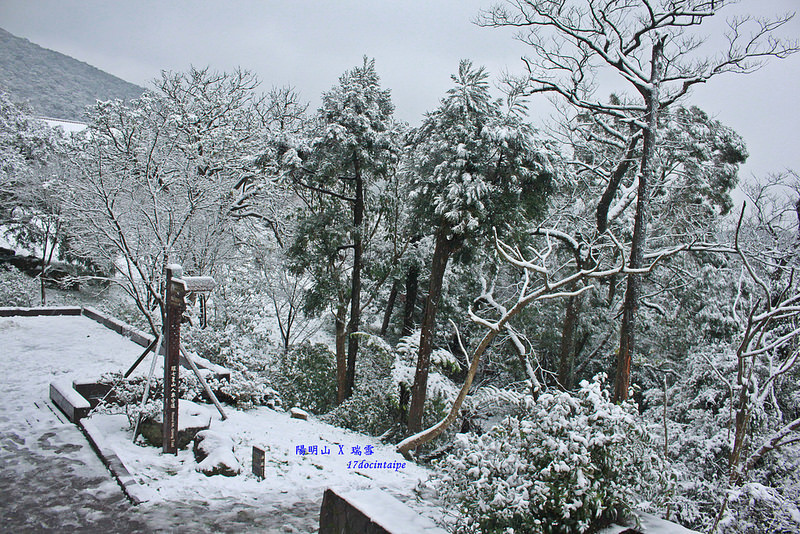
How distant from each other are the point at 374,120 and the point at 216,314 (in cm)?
799

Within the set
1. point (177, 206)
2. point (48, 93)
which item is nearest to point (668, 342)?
point (177, 206)

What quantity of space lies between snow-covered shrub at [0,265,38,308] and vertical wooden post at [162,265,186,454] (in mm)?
14993

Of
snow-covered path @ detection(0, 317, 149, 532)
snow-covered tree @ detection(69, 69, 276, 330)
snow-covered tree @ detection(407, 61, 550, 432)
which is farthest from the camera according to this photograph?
snow-covered tree @ detection(69, 69, 276, 330)

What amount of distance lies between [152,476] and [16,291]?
54.2ft

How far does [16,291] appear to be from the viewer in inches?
722

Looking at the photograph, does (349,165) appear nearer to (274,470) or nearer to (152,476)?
(274,470)

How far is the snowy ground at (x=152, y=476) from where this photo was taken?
515 centimetres

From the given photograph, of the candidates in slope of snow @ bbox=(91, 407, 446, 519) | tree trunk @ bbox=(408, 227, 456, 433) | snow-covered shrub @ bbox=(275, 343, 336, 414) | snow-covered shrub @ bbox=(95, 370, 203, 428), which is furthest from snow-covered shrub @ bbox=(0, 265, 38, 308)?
tree trunk @ bbox=(408, 227, 456, 433)

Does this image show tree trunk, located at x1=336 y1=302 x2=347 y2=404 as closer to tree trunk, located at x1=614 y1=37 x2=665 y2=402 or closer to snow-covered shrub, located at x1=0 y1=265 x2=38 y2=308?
tree trunk, located at x1=614 y1=37 x2=665 y2=402

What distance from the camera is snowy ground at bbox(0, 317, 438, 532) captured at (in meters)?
5.15

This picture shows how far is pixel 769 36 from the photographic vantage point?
9.33 meters

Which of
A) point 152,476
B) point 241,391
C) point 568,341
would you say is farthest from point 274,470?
point 568,341

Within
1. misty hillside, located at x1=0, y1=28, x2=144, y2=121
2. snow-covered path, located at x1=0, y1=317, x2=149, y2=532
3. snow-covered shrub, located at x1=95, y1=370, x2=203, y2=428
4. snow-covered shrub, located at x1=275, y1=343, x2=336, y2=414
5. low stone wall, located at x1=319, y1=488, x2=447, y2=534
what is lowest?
snow-covered shrub, located at x1=275, y1=343, x2=336, y2=414

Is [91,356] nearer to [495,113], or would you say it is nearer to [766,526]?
[495,113]
